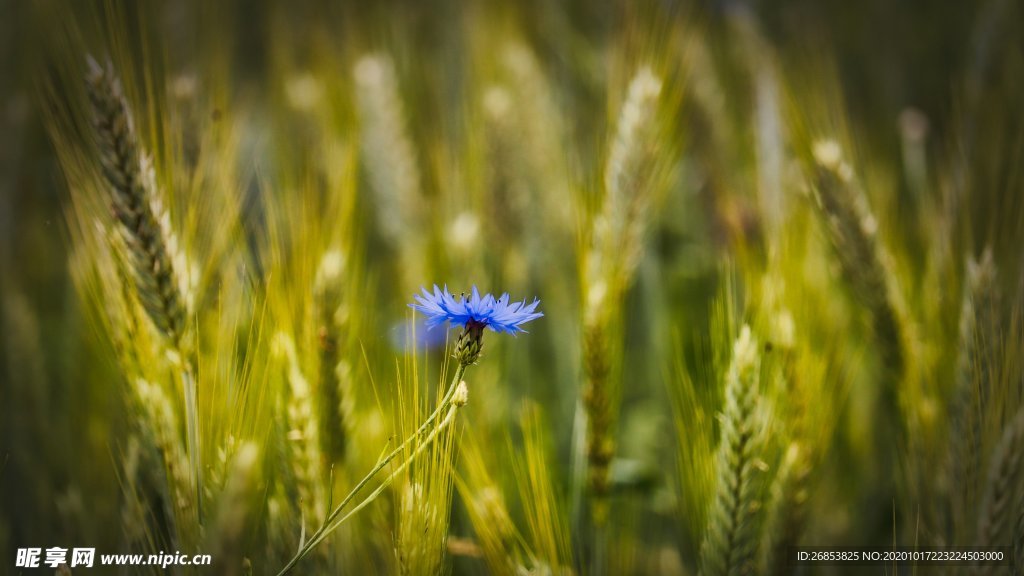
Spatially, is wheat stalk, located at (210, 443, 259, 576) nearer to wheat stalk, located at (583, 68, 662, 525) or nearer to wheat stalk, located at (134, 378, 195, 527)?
wheat stalk, located at (134, 378, 195, 527)

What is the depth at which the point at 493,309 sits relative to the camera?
0.60m

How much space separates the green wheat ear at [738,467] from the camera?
730 millimetres

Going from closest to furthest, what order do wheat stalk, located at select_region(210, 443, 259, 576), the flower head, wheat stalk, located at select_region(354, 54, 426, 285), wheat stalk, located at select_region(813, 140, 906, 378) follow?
wheat stalk, located at select_region(210, 443, 259, 576) → the flower head → wheat stalk, located at select_region(813, 140, 906, 378) → wheat stalk, located at select_region(354, 54, 426, 285)

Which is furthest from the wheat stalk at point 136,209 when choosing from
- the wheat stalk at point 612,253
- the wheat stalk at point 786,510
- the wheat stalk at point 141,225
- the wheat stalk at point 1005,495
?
the wheat stalk at point 1005,495

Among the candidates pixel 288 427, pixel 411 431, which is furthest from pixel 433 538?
pixel 288 427

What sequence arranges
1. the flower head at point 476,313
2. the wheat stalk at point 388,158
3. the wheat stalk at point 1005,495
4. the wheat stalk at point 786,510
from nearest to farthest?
the flower head at point 476,313
the wheat stalk at point 1005,495
the wheat stalk at point 786,510
the wheat stalk at point 388,158

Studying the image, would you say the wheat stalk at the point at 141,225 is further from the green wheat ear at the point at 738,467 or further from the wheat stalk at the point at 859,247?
the wheat stalk at the point at 859,247

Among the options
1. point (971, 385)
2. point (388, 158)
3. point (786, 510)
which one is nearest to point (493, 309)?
point (786, 510)

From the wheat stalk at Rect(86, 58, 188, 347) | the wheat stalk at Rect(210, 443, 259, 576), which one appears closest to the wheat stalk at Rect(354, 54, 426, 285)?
the wheat stalk at Rect(86, 58, 188, 347)

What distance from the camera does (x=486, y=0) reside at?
144 centimetres

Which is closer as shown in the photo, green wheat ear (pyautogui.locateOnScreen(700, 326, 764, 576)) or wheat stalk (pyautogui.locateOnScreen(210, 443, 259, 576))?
wheat stalk (pyautogui.locateOnScreen(210, 443, 259, 576))

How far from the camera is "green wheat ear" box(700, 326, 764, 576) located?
0.73 meters

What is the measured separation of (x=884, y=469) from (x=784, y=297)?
22.4 inches

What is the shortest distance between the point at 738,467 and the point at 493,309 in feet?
1.15
